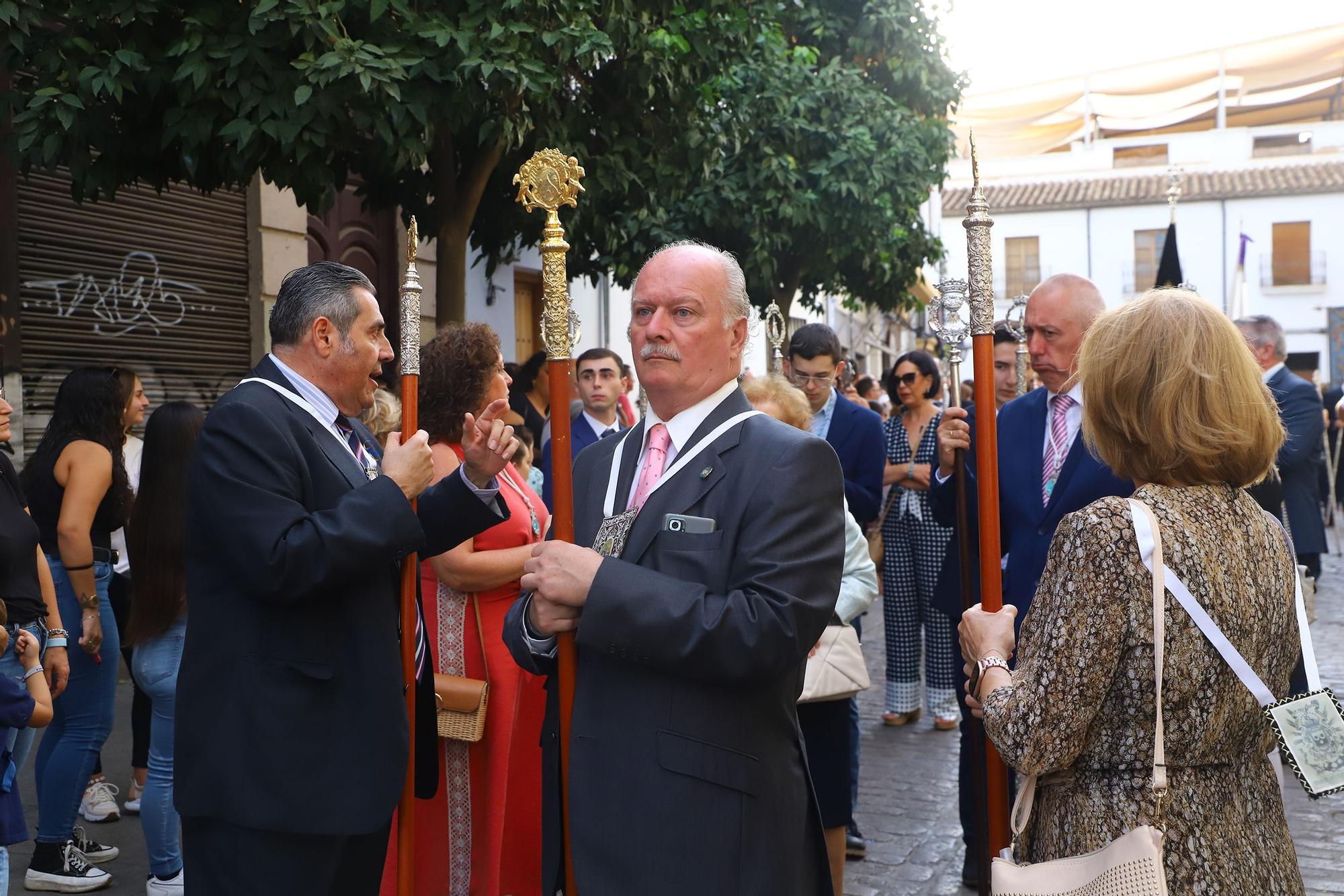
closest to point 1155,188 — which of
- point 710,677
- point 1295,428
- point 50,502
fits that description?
point 1295,428

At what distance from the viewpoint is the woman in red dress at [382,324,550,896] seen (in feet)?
13.6

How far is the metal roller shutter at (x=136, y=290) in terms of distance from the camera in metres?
8.07

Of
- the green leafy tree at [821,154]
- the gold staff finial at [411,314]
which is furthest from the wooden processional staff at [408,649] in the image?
the green leafy tree at [821,154]

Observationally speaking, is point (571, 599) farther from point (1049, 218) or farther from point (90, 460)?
point (1049, 218)

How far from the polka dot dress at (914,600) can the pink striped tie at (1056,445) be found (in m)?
3.22

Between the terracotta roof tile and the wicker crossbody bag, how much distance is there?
4417cm

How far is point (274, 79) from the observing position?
233 inches

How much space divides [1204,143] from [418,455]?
5346cm

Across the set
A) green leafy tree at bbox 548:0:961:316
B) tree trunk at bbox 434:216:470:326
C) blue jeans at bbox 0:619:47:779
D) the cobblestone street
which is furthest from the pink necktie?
green leafy tree at bbox 548:0:961:316

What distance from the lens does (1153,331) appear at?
7.55ft

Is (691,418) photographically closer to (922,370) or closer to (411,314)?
(411,314)

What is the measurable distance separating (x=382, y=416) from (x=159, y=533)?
2.94 feet

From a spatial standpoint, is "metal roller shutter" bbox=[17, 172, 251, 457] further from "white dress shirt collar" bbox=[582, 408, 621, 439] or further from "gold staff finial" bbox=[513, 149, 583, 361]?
"gold staff finial" bbox=[513, 149, 583, 361]

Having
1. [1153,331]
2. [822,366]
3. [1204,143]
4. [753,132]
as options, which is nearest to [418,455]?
[1153,331]
